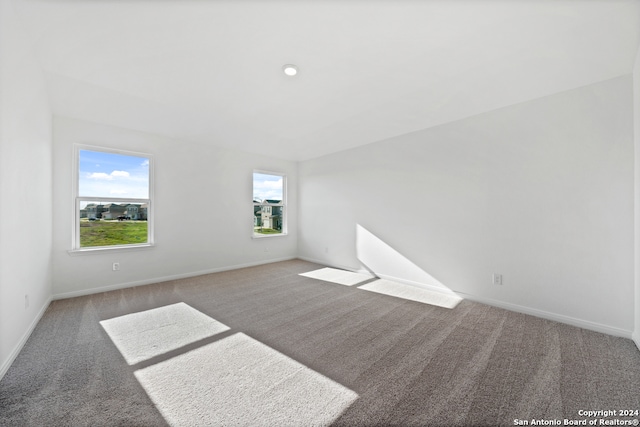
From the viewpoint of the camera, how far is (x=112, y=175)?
3734 mm

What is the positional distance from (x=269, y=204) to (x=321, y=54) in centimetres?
369

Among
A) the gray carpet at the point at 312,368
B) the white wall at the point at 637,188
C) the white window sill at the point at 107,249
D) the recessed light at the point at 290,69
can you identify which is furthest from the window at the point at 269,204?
the white wall at the point at 637,188

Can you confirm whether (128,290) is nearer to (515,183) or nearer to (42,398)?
(42,398)

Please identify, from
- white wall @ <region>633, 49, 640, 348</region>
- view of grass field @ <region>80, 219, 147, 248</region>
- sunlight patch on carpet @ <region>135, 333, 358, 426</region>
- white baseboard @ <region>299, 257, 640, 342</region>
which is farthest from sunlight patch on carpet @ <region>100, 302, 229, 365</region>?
white wall @ <region>633, 49, 640, 348</region>

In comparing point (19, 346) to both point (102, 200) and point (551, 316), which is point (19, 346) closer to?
point (102, 200)

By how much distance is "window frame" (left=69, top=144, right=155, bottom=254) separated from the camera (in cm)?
341

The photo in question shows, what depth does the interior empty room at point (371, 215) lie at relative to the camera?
167 centimetres

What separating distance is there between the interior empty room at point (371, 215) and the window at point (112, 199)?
0.03 m

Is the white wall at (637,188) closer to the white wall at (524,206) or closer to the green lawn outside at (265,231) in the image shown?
the white wall at (524,206)

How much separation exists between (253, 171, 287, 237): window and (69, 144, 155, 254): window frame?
1.91 metres

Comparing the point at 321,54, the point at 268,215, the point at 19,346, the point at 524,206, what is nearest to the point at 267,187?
the point at 268,215

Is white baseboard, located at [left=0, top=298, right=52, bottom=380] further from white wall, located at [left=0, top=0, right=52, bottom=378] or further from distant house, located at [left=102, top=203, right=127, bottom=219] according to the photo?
distant house, located at [left=102, top=203, right=127, bottom=219]

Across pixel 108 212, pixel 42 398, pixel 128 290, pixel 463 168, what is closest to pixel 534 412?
pixel 463 168

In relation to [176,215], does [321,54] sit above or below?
above
